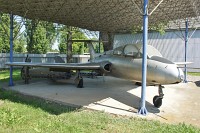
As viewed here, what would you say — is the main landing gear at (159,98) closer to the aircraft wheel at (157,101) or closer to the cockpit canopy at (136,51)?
the aircraft wheel at (157,101)

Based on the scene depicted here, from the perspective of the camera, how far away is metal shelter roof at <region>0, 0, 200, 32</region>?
1619 cm

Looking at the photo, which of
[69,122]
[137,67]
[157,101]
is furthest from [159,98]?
[69,122]

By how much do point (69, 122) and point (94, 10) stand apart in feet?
44.7

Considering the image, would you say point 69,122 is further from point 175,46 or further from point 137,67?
point 175,46

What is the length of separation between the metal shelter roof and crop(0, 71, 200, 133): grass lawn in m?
7.81

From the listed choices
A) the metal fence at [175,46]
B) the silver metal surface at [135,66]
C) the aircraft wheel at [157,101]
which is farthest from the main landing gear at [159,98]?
the metal fence at [175,46]

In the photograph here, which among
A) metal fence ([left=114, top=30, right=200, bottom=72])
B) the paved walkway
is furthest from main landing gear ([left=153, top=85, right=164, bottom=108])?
metal fence ([left=114, top=30, right=200, bottom=72])

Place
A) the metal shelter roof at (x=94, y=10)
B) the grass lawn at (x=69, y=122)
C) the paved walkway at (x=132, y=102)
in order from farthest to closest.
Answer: the metal shelter roof at (x=94, y=10)
the paved walkway at (x=132, y=102)
the grass lawn at (x=69, y=122)

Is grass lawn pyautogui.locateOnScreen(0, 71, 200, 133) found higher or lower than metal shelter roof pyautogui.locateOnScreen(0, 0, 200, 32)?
lower

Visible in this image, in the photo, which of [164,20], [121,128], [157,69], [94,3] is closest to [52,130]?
[121,128]

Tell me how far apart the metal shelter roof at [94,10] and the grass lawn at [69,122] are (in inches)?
307

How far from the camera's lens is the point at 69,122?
794 centimetres

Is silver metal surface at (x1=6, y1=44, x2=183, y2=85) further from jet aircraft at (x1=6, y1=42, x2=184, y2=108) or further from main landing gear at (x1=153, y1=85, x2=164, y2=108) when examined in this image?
main landing gear at (x1=153, y1=85, x2=164, y2=108)

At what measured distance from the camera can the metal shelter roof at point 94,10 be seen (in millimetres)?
16188
